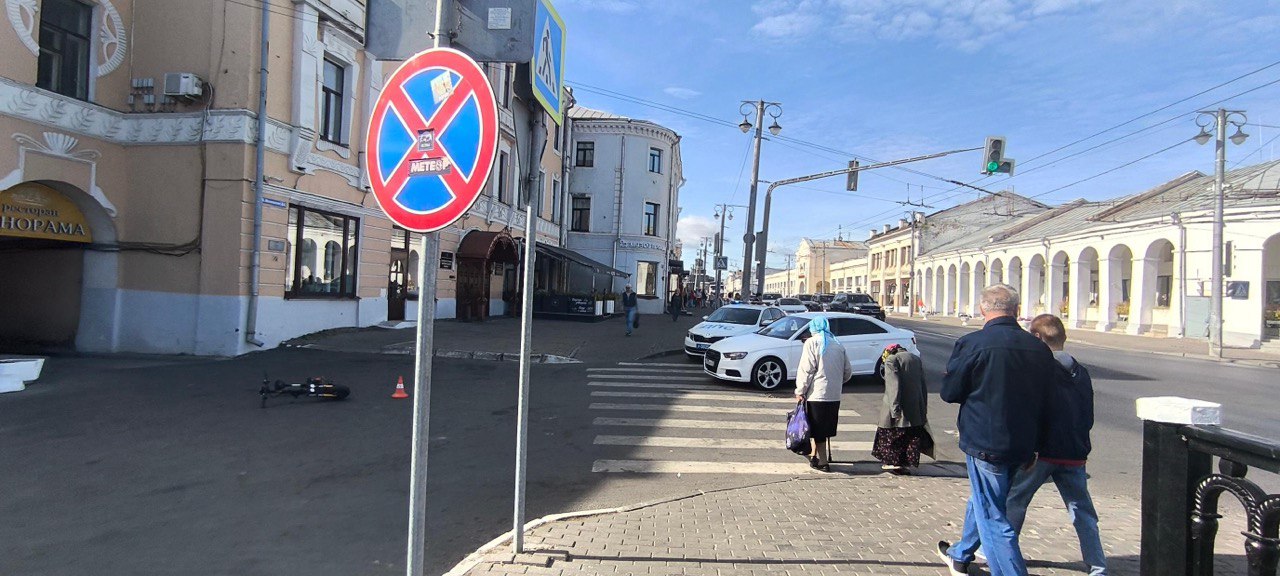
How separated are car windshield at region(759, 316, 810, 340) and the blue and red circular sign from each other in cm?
1049

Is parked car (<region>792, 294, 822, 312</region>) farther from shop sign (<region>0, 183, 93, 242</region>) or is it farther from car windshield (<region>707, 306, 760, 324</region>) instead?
shop sign (<region>0, 183, 93, 242</region>)

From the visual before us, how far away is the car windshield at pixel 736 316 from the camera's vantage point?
16.5 metres

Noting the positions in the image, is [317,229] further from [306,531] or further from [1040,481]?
[1040,481]

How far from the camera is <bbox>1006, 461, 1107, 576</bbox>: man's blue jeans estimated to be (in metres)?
3.73

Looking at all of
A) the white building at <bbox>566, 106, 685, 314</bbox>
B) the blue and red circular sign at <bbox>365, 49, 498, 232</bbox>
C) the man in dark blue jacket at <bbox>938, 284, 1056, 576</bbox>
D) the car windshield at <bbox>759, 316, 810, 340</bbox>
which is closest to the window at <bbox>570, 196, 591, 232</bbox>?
the white building at <bbox>566, 106, 685, 314</bbox>

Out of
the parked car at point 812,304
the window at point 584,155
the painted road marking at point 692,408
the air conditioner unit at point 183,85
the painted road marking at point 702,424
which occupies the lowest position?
the painted road marking at point 702,424

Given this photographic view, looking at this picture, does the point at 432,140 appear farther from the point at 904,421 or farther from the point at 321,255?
the point at 321,255

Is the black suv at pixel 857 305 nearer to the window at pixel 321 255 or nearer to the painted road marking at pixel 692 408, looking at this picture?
the window at pixel 321 255

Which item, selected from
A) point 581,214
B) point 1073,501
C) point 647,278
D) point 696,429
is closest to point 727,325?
point 696,429

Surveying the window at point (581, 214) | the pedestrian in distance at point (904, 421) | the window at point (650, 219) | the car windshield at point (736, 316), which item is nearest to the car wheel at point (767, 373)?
the car windshield at point (736, 316)

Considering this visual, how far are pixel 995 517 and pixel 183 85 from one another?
53.3 feet

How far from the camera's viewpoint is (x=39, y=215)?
41.5 ft

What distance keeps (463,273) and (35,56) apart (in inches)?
498

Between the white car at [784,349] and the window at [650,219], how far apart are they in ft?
77.1
